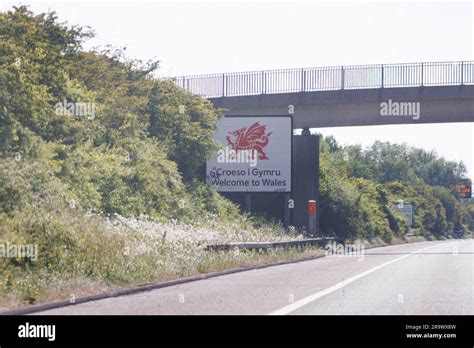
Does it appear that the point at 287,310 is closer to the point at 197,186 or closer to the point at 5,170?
the point at 5,170

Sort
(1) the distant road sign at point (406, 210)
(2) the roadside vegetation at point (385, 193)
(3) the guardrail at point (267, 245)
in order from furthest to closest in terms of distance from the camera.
Result: (1) the distant road sign at point (406, 210) → (2) the roadside vegetation at point (385, 193) → (3) the guardrail at point (267, 245)

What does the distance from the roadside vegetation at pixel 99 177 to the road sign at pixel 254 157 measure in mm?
1149

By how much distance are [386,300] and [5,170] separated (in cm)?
959

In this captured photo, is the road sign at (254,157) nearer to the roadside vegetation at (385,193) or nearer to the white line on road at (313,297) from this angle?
the roadside vegetation at (385,193)

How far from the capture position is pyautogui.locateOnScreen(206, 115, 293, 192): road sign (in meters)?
43.6

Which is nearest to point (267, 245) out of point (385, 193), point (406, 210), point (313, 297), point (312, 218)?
point (312, 218)

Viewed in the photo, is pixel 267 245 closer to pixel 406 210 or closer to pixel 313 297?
pixel 313 297

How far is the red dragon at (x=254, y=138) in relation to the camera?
43.7 metres

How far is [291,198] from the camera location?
4694 cm

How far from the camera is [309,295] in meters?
17.6

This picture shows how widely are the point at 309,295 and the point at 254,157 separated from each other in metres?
26.5

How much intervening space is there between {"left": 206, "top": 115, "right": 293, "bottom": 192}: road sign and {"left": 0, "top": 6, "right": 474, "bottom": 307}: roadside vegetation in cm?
115

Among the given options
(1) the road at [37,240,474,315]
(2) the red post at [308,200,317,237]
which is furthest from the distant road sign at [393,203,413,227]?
(1) the road at [37,240,474,315]

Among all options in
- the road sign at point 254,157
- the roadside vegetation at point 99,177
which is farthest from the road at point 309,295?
the road sign at point 254,157
